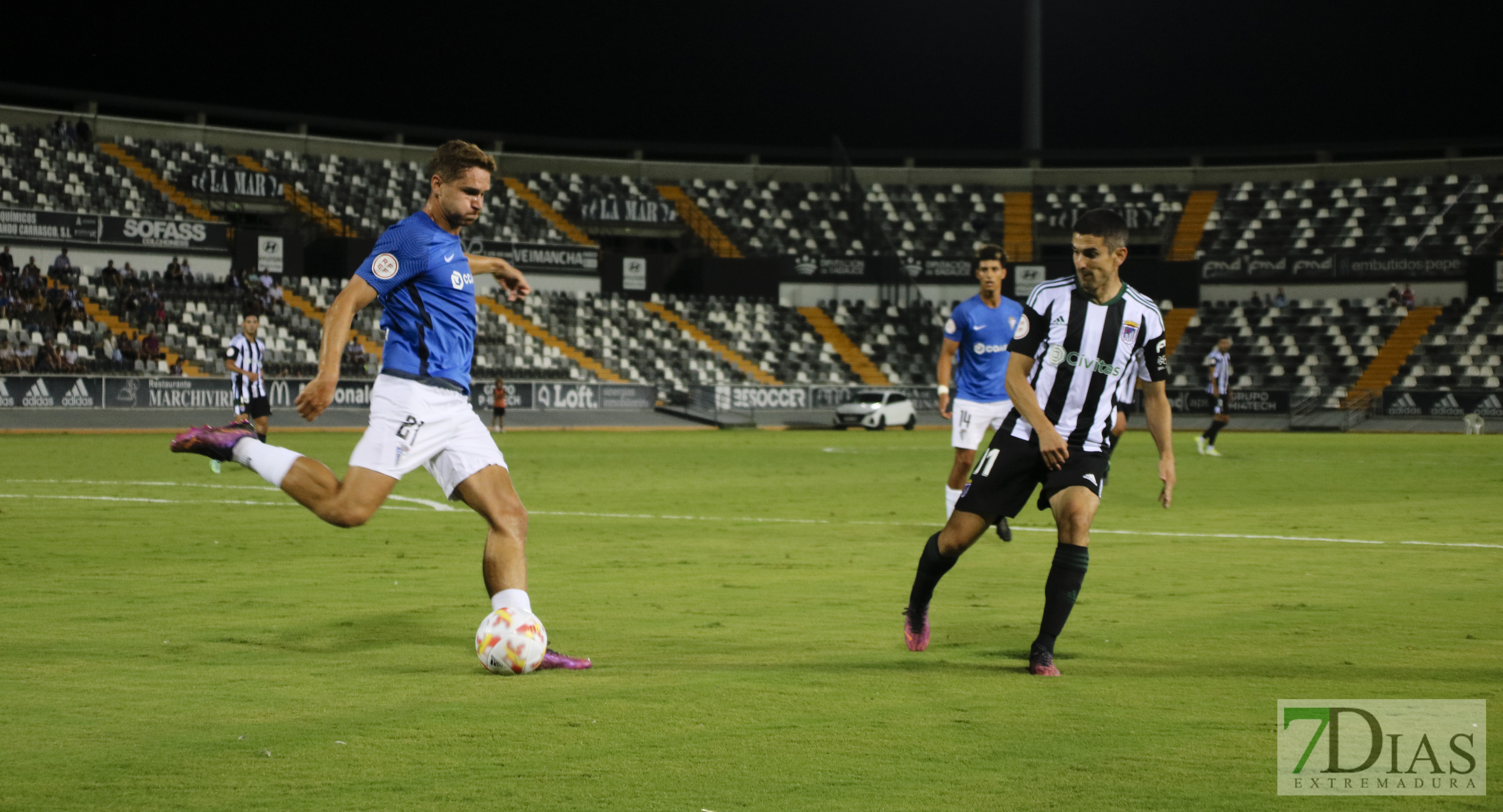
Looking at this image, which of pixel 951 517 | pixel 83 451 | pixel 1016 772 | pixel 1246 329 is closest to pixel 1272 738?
pixel 1016 772

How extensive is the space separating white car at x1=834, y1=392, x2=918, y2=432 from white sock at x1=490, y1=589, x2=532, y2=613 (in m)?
41.5

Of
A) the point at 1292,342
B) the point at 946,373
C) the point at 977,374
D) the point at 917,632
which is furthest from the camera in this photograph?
the point at 1292,342

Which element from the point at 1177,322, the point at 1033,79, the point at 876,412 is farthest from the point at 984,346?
the point at 1033,79

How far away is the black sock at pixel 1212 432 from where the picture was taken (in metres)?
30.3

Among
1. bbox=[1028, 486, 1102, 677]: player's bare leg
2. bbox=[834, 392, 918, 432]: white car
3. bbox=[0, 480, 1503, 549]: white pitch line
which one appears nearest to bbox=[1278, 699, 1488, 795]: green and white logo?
bbox=[1028, 486, 1102, 677]: player's bare leg

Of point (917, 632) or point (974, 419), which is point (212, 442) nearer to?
point (917, 632)

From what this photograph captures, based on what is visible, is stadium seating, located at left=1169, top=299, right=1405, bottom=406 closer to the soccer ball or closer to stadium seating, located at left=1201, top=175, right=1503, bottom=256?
stadium seating, located at left=1201, top=175, right=1503, bottom=256

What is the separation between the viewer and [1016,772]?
15.6 ft

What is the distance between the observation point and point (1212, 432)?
30.8 metres

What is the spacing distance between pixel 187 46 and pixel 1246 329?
4757cm

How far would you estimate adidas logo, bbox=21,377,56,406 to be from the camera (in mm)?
38188

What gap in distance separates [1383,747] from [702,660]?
3.26 m

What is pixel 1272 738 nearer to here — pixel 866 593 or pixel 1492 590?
pixel 866 593

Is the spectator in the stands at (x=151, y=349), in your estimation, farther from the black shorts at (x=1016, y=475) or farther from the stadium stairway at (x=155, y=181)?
the black shorts at (x=1016, y=475)
